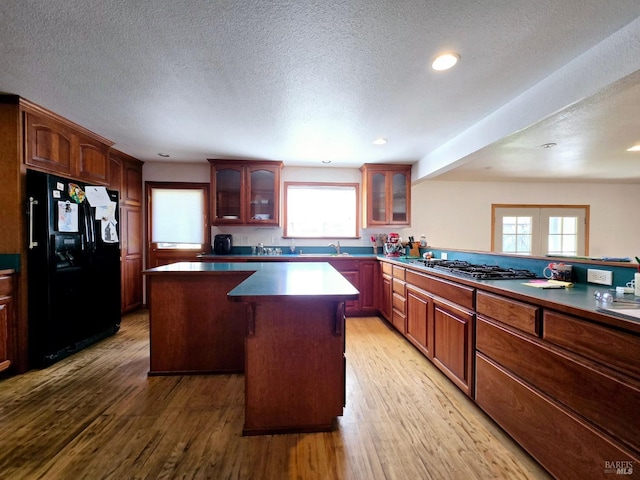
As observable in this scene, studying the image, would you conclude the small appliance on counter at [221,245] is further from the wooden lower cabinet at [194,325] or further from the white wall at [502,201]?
the white wall at [502,201]

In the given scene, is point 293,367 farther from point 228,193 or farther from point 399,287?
point 228,193

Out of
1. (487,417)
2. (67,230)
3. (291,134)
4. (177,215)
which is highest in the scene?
(291,134)

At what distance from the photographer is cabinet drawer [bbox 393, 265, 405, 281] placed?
3.03 m

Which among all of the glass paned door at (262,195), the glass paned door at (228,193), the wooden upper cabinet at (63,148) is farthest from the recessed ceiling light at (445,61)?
the wooden upper cabinet at (63,148)

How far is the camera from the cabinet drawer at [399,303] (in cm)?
296

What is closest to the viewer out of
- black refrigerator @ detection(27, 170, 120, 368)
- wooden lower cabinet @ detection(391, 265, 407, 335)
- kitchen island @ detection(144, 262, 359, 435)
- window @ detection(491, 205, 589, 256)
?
kitchen island @ detection(144, 262, 359, 435)

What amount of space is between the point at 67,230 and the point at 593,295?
153 inches

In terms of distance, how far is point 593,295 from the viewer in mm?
1373

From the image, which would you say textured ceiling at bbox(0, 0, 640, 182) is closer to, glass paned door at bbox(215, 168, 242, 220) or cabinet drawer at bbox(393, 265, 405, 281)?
glass paned door at bbox(215, 168, 242, 220)

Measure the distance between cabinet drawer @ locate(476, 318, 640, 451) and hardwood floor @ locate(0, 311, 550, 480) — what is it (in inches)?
18.4

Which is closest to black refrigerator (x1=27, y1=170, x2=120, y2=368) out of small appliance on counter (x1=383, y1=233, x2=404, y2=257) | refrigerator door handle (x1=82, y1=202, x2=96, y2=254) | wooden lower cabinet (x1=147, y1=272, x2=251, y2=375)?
refrigerator door handle (x1=82, y1=202, x2=96, y2=254)

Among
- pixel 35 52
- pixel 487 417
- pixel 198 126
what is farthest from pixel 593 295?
pixel 35 52

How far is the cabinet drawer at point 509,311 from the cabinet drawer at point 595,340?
0.06 m

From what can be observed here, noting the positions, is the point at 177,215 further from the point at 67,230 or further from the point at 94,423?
the point at 94,423
